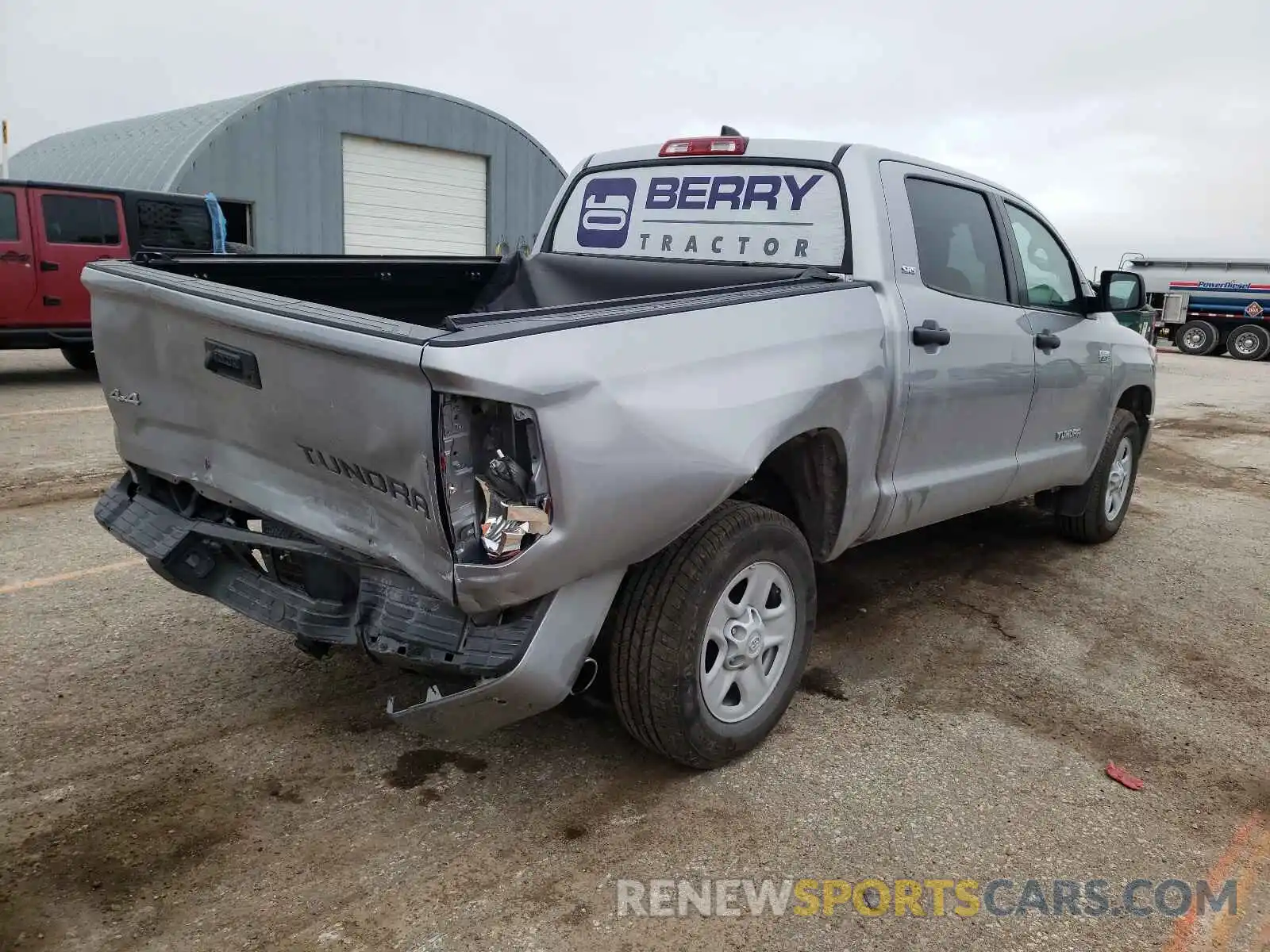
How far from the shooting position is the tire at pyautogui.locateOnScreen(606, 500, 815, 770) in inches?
111

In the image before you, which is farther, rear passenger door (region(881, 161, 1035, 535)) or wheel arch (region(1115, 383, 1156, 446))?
wheel arch (region(1115, 383, 1156, 446))

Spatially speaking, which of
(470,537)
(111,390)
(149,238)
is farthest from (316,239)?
(470,537)

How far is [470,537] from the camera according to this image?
7.93 feet

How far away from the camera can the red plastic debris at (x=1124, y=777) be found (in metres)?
3.21

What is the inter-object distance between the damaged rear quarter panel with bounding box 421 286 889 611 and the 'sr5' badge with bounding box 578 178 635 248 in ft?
4.79

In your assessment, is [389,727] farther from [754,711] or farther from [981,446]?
[981,446]

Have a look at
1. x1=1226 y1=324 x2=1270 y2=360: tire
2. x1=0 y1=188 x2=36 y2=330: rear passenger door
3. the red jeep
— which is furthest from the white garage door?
x1=1226 y1=324 x2=1270 y2=360: tire

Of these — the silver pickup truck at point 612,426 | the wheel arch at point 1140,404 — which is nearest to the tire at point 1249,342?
the wheel arch at point 1140,404

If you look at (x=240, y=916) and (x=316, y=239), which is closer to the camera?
(x=240, y=916)

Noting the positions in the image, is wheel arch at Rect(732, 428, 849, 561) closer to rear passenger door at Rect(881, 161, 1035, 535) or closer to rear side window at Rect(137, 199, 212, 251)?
rear passenger door at Rect(881, 161, 1035, 535)

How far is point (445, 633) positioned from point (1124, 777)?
2242mm

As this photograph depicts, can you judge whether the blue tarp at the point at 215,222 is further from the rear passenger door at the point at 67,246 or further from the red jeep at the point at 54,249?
the rear passenger door at the point at 67,246

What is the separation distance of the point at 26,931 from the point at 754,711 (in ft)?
6.56

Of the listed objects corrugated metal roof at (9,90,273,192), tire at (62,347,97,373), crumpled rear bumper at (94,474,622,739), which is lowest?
tire at (62,347,97,373)
